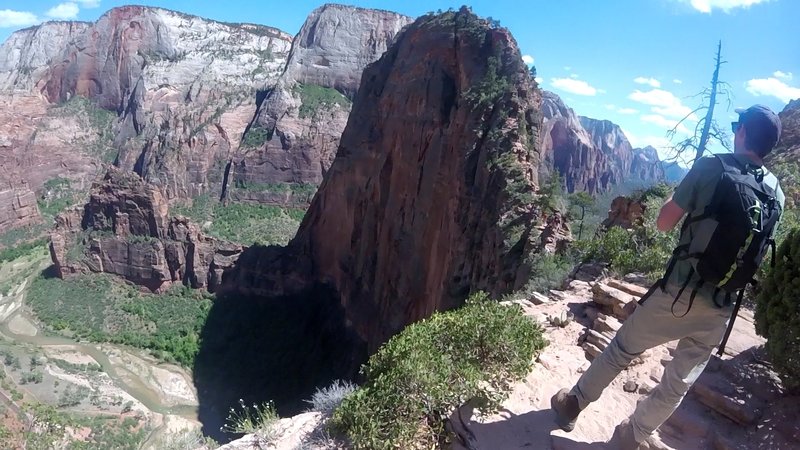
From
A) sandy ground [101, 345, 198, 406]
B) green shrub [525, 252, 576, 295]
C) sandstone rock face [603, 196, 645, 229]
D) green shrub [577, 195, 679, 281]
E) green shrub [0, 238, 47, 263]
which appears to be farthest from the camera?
green shrub [0, 238, 47, 263]

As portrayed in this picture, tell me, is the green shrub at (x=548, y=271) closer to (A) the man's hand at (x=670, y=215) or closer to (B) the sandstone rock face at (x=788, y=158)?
(B) the sandstone rock face at (x=788, y=158)

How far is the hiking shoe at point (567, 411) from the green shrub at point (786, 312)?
2.07 m

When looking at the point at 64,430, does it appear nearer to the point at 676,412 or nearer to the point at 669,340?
the point at 676,412

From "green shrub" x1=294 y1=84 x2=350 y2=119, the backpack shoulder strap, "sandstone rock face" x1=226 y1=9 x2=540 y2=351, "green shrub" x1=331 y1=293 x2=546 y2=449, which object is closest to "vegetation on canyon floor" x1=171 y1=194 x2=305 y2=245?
"green shrub" x1=294 y1=84 x2=350 y2=119

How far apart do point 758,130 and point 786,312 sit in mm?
2095

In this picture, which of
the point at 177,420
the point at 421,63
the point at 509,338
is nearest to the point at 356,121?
the point at 421,63

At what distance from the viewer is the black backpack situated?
3.70m

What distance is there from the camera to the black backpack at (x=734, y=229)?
3.70 meters

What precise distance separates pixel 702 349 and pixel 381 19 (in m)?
107

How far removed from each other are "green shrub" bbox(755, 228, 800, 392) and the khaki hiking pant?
1260 mm

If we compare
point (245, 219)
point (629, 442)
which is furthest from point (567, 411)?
point (245, 219)

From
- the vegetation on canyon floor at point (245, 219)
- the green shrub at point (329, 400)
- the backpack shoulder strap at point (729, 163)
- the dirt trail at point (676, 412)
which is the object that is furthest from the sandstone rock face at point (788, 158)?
the vegetation on canyon floor at point (245, 219)

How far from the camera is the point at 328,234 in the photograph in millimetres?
45062

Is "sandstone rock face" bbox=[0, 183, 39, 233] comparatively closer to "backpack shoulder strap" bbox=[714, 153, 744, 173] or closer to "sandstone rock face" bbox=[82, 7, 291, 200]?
"sandstone rock face" bbox=[82, 7, 291, 200]
